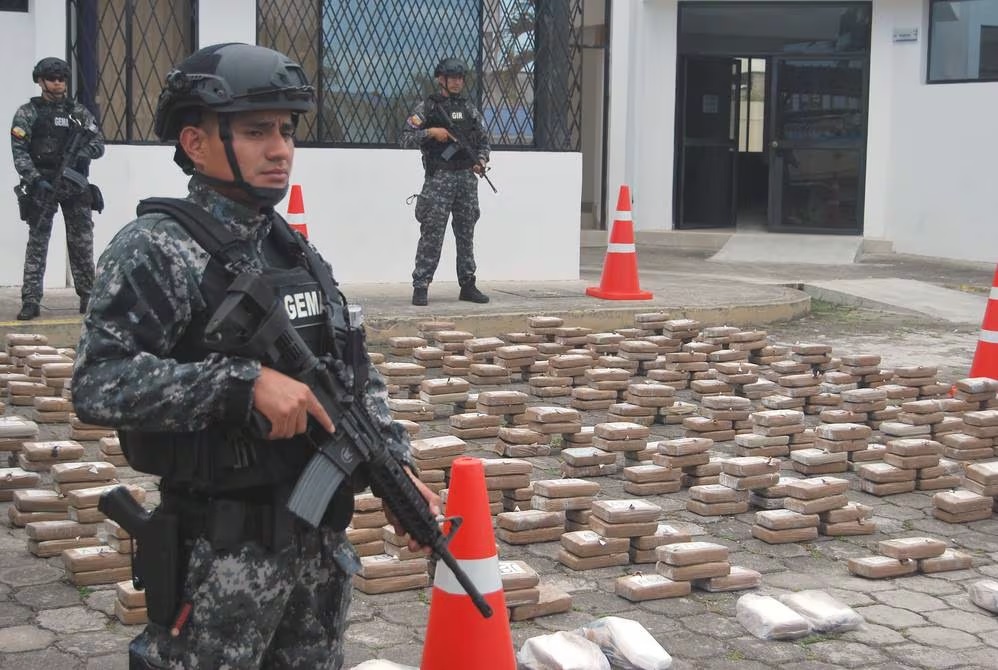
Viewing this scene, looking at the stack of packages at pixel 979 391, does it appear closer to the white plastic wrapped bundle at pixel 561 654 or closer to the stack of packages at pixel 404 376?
the stack of packages at pixel 404 376

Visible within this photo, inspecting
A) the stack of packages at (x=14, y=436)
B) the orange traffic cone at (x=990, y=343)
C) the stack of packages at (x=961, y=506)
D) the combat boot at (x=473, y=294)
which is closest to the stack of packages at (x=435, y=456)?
the stack of packages at (x=14, y=436)

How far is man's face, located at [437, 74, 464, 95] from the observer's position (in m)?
10.2

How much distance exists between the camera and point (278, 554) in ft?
8.41

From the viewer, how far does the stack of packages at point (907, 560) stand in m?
4.88

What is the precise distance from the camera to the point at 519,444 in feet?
21.0

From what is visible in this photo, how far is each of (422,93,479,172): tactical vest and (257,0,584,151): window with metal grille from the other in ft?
4.79

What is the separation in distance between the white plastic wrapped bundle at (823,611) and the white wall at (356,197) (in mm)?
7553

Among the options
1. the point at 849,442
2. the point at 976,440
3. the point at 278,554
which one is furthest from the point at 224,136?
A: the point at 976,440

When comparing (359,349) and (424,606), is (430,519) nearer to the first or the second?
(359,349)

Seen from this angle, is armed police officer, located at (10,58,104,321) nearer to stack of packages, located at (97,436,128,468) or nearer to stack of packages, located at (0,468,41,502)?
stack of packages, located at (97,436,128,468)

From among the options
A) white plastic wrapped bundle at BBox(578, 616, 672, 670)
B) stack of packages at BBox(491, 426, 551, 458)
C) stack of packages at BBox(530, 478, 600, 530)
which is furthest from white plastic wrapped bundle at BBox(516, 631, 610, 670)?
stack of packages at BBox(491, 426, 551, 458)

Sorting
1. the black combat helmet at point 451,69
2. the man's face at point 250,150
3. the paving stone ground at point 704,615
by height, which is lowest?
the paving stone ground at point 704,615

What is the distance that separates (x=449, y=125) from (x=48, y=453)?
204 inches

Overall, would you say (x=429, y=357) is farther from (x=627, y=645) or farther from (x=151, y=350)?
(x=151, y=350)
